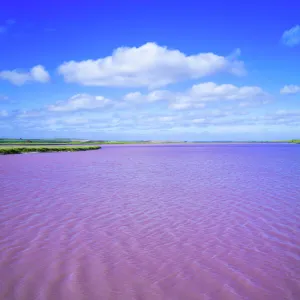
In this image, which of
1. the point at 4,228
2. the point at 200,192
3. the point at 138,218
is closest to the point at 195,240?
the point at 138,218

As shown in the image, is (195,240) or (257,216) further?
(257,216)

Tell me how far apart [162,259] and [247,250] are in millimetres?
2561

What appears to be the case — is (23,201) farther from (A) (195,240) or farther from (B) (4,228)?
(A) (195,240)

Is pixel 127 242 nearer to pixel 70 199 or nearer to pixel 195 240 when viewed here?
pixel 195 240

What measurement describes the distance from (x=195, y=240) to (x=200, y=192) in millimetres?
8031

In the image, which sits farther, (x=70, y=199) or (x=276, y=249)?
(x=70, y=199)

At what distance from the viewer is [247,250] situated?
316 inches

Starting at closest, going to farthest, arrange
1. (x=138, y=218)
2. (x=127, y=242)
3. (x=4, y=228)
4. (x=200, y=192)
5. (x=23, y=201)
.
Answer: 1. (x=127, y=242)
2. (x=4, y=228)
3. (x=138, y=218)
4. (x=23, y=201)
5. (x=200, y=192)

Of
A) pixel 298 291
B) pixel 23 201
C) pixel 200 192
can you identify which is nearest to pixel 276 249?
pixel 298 291

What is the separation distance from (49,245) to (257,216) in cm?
812

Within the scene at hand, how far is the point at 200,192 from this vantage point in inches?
658

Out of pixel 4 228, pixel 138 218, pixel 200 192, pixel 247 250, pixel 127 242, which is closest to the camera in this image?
pixel 247 250

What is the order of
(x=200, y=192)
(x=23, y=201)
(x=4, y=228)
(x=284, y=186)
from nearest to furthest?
(x=4, y=228) < (x=23, y=201) < (x=200, y=192) < (x=284, y=186)

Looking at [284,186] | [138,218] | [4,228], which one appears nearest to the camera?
[4,228]
